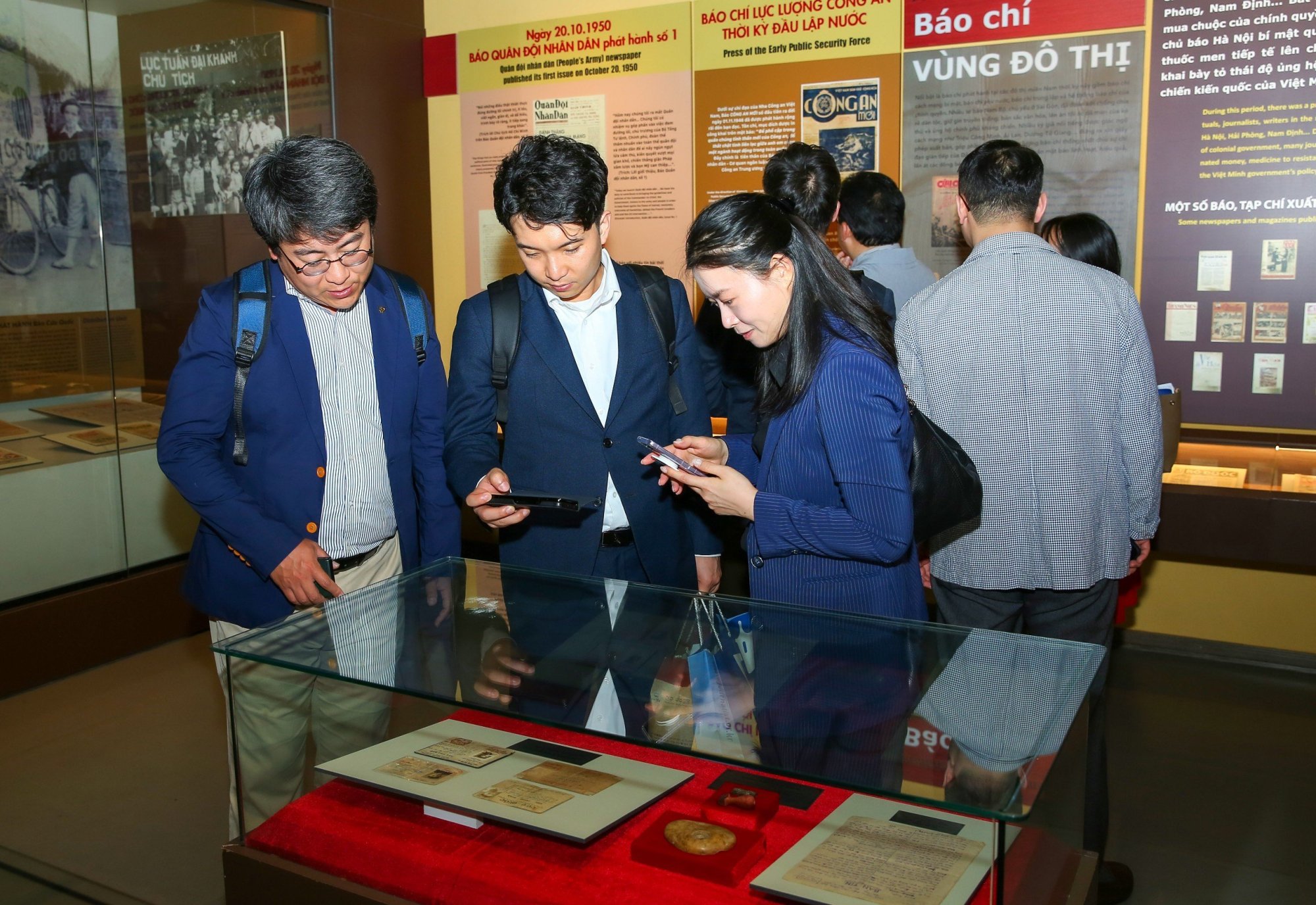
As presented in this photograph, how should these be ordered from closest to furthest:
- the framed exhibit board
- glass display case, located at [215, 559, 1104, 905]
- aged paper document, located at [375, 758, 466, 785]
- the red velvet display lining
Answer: glass display case, located at [215, 559, 1104, 905] → the red velvet display lining → the framed exhibit board → aged paper document, located at [375, 758, 466, 785]

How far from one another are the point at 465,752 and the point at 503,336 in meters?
1.15

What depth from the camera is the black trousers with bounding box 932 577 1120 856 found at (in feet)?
9.36

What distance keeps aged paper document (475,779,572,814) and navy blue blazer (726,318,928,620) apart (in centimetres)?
68

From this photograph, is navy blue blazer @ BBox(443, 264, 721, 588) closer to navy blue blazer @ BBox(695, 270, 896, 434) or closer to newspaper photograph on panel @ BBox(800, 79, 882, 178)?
navy blue blazer @ BBox(695, 270, 896, 434)

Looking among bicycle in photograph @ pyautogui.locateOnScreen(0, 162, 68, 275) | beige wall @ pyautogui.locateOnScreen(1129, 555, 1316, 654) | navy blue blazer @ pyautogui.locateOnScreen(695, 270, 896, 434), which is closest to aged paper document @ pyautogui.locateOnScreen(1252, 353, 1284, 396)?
beige wall @ pyautogui.locateOnScreen(1129, 555, 1316, 654)

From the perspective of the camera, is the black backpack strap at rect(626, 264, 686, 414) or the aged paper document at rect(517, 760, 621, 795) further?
the black backpack strap at rect(626, 264, 686, 414)

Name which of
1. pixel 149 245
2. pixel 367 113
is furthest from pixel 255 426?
pixel 367 113

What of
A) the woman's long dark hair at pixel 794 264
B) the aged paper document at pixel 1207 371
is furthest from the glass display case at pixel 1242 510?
the woman's long dark hair at pixel 794 264

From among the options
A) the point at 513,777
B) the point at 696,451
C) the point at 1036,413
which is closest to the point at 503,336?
the point at 696,451

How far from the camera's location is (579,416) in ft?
8.84

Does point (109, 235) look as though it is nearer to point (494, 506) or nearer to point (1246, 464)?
point (494, 506)

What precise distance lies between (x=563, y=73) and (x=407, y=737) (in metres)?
5.14

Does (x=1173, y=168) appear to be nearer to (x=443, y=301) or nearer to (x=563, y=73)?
(x=563, y=73)

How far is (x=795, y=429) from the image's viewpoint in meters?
2.14
